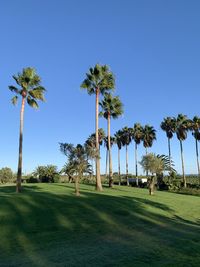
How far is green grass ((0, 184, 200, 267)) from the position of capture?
12.1 m

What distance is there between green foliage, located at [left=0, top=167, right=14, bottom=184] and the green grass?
8767 cm

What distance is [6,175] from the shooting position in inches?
4402

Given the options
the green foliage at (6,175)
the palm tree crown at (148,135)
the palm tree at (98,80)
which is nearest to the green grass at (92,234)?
the palm tree at (98,80)

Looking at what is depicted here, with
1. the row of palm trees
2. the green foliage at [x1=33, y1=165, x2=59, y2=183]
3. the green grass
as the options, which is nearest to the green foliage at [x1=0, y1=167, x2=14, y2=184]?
the green foliage at [x1=33, y1=165, x2=59, y2=183]

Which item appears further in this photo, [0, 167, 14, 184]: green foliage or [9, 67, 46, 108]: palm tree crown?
[0, 167, 14, 184]: green foliage

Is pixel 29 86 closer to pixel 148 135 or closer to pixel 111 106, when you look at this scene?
pixel 111 106

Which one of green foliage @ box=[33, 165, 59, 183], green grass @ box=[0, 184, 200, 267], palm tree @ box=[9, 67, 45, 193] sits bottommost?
green grass @ box=[0, 184, 200, 267]

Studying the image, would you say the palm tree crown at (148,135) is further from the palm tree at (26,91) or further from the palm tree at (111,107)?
the palm tree at (26,91)

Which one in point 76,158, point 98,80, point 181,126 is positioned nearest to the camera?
point 76,158

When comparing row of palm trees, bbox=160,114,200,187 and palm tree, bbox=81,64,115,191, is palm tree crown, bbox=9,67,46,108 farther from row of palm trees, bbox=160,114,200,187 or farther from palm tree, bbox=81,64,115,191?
row of palm trees, bbox=160,114,200,187

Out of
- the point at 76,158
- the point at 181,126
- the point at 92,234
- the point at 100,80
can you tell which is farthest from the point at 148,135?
the point at 92,234

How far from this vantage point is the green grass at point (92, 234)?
12105 millimetres

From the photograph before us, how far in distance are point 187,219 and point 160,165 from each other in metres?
29.5

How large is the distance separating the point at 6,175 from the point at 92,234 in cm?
9941
